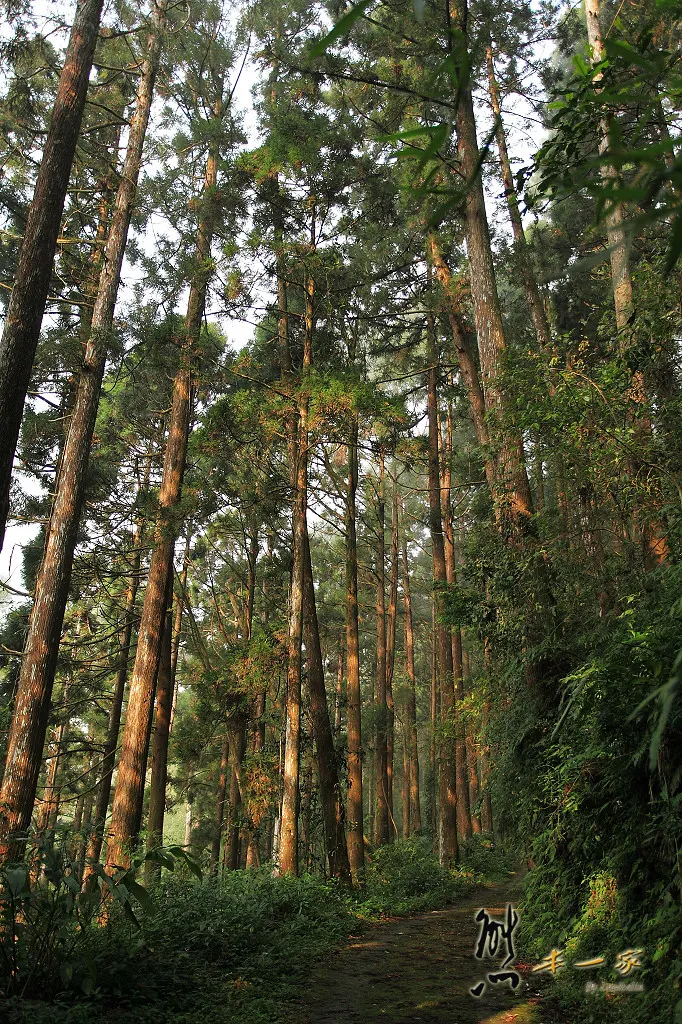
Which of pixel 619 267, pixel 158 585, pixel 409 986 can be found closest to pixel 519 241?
pixel 619 267

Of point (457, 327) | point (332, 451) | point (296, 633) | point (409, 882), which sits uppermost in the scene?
point (457, 327)

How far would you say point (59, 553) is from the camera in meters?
8.78

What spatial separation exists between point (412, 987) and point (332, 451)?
31.7 feet

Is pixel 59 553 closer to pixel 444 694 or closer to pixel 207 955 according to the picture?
pixel 207 955

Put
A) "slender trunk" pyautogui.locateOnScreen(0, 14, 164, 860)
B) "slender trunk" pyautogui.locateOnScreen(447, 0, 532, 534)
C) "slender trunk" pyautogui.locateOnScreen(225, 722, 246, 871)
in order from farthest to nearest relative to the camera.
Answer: "slender trunk" pyautogui.locateOnScreen(225, 722, 246, 871)
"slender trunk" pyautogui.locateOnScreen(447, 0, 532, 534)
"slender trunk" pyautogui.locateOnScreen(0, 14, 164, 860)

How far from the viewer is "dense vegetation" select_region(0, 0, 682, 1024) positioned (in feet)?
14.8

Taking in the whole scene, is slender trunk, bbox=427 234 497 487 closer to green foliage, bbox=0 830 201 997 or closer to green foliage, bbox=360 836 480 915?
green foliage, bbox=360 836 480 915

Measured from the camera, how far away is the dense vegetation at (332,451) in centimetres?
450

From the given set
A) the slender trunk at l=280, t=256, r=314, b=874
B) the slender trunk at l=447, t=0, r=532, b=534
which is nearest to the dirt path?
the slender trunk at l=280, t=256, r=314, b=874

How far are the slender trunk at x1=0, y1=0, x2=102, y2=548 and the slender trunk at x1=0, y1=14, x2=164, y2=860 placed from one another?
164mm

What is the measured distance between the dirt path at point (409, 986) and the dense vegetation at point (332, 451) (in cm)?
37

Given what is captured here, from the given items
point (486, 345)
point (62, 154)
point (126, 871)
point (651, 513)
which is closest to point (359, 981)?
point (126, 871)

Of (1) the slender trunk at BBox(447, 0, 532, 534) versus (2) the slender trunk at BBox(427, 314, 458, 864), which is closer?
(1) the slender trunk at BBox(447, 0, 532, 534)

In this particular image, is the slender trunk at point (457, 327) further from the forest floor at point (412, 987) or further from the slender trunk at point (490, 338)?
the forest floor at point (412, 987)
